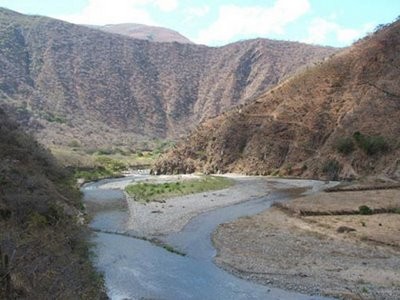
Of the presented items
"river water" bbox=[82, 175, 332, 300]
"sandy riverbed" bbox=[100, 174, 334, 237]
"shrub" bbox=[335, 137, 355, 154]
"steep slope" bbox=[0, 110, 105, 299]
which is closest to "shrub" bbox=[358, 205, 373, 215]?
"river water" bbox=[82, 175, 332, 300]

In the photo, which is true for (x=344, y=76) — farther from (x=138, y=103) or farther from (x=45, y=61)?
(x=45, y=61)

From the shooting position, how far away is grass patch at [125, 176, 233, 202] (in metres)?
59.6

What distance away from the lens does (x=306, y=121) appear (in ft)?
302

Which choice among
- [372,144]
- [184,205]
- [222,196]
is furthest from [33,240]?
[372,144]

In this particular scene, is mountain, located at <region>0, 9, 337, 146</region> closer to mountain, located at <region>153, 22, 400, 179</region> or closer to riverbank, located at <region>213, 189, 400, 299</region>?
mountain, located at <region>153, 22, 400, 179</region>

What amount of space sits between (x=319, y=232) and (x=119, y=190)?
36462mm

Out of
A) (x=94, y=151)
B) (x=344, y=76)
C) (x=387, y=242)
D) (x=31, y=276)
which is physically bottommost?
(x=94, y=151)

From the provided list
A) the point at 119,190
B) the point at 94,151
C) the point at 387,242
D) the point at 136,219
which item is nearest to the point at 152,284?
the point at 387,242

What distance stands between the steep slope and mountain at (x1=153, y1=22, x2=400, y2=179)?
153 feet

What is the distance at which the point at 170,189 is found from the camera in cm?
6397

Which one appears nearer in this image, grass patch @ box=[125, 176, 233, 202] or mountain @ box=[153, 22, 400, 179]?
grass patch @ box=[125, 176, 233, 202]

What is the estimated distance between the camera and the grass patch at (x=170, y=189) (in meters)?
59.6

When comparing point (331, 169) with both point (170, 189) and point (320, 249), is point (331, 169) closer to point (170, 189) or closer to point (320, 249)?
point (170, 189)

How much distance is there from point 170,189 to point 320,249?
33175 millimetres
